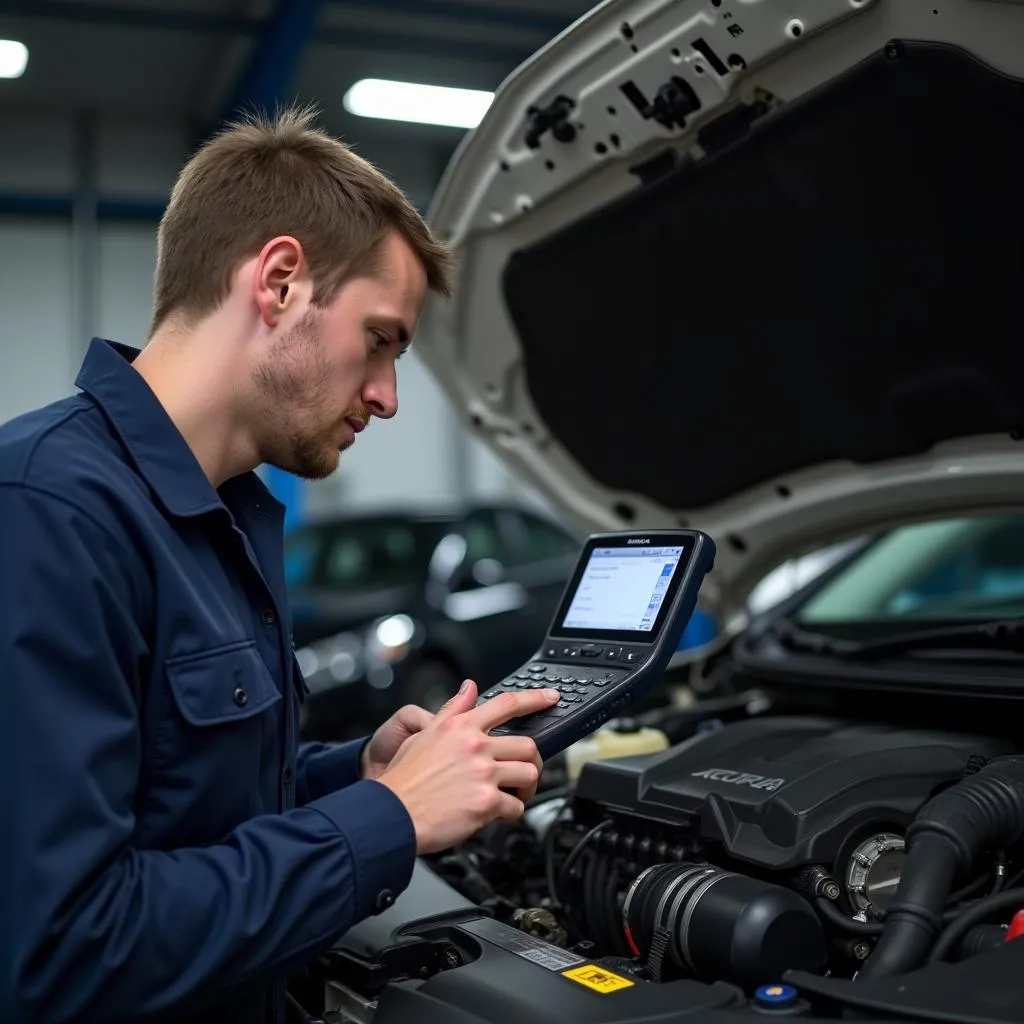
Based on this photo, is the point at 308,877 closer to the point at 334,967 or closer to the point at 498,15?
Answer: the point at 334,967

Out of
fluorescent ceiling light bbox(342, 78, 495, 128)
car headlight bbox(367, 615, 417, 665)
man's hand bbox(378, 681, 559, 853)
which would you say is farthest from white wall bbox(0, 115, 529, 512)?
man's hand bbox(378, 681, 559, 853)

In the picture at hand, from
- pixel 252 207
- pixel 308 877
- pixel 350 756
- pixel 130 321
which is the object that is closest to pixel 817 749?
pixel 350 756

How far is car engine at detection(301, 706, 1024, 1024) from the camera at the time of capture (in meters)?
1.30

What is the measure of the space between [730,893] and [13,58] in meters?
9.06

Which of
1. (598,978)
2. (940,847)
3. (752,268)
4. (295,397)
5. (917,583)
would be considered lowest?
(598,978)

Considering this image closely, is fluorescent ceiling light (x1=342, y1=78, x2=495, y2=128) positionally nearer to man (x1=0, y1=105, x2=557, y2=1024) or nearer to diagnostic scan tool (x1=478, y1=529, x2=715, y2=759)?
diagnostic scan tool (x1=478, y1=529, x2=715, y2=759)

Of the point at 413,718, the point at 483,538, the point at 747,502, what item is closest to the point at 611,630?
the point at 413,718

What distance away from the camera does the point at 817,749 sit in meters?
1.76

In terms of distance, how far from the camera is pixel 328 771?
5.72 feet

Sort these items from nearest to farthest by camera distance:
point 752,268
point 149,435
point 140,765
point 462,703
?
point 140,765 → point 149,435 → point 462,703 → point 752,268

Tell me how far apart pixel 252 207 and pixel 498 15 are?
7.53 m

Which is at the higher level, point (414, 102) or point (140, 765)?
point (414, 102)

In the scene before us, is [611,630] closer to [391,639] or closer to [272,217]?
[272,217]

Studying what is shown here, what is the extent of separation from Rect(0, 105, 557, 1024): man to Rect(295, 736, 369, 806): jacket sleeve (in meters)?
0.15
